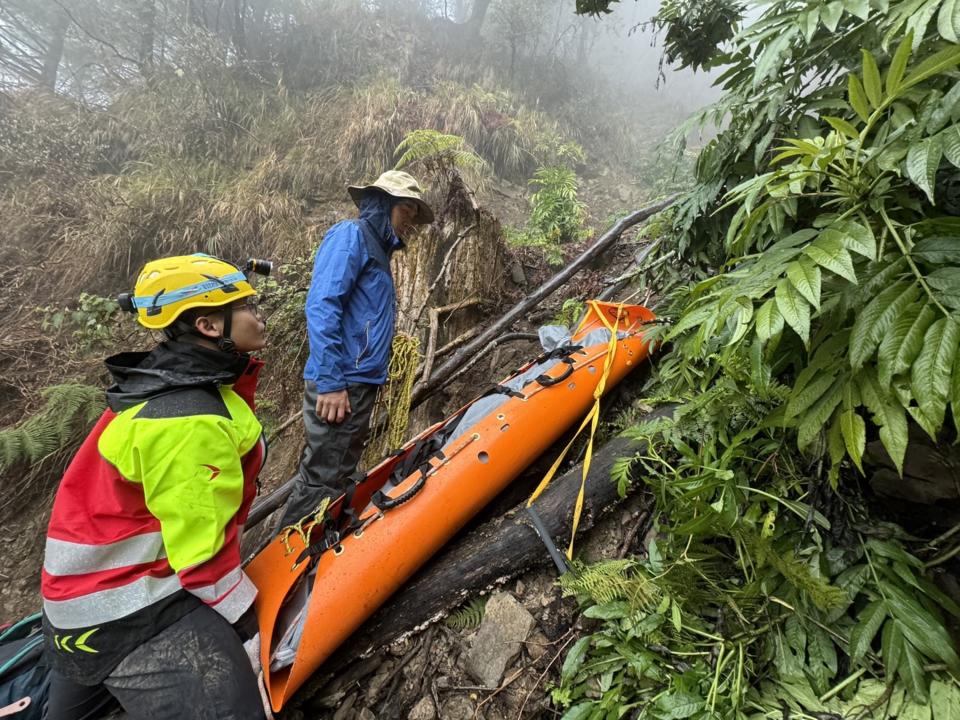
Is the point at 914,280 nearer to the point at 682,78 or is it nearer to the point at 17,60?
the point at 17,60

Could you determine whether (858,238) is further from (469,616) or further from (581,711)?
(469,616)

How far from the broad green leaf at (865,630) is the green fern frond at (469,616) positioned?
58.8 inches

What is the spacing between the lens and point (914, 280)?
1.14m

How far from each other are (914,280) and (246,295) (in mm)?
2597

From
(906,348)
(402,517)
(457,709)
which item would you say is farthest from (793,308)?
(457,709)

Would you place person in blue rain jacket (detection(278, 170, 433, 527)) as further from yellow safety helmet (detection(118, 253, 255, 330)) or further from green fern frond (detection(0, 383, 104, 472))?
green fern frond (detection(0, 383, 104, 472))

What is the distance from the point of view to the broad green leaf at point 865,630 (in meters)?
1.36

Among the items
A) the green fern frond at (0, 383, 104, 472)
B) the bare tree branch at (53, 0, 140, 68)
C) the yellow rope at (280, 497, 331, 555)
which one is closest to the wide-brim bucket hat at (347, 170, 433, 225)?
the yellow rope at (280, 497, 331, 555)

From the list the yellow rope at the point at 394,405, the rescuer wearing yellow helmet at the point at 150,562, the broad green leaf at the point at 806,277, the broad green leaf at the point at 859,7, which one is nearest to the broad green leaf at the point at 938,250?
the broad green leaf at the point at 806,277

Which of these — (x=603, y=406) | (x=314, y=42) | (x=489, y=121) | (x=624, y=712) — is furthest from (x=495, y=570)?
(x=314, y=42)

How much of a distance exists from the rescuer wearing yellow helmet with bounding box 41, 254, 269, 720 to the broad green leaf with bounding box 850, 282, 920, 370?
7.39 ft

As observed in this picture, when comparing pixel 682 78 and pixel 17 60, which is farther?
pixel 682 78

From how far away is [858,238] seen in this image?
3.67ft

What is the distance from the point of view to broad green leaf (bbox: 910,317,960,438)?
973mm
